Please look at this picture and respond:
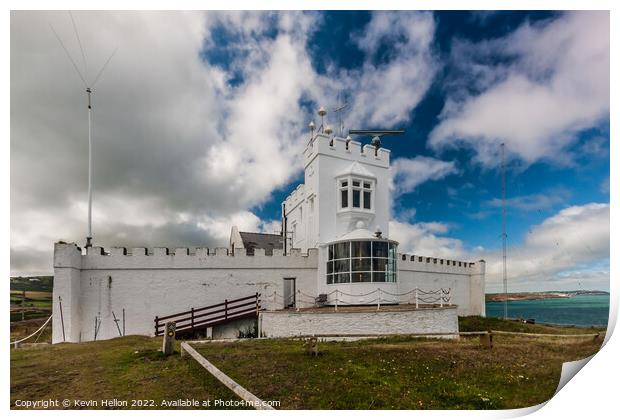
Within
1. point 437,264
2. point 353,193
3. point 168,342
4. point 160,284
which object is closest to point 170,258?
point 160,284

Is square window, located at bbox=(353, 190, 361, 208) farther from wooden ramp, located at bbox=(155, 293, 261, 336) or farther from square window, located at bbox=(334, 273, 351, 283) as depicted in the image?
wooden ramp, located at bbox=(155, 293, 261, 336)

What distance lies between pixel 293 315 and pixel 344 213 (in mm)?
5248

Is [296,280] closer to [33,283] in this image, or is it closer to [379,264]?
[379,264]

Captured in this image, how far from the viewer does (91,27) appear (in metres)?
9.27

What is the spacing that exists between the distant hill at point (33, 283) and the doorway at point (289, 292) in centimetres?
830

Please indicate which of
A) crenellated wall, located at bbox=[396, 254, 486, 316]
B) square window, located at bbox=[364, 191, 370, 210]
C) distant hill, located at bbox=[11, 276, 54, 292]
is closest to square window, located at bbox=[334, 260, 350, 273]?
square window, located at bbox=[364, 191, 370, 210]

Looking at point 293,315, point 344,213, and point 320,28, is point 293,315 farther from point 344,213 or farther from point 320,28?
point 320,28

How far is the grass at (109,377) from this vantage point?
7.27 meters

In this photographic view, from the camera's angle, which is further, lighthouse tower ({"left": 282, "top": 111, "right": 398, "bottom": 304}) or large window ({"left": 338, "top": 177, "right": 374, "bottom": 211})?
large window ({"left": 338, "top": 177, "right": 374, "bottom": 211})

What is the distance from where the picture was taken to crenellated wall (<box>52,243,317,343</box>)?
12.9 m

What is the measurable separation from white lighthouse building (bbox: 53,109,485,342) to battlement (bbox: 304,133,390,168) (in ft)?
0.15

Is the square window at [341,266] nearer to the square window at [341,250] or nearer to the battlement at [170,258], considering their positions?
the square window at [341,250]

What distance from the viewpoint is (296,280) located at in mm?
16375
